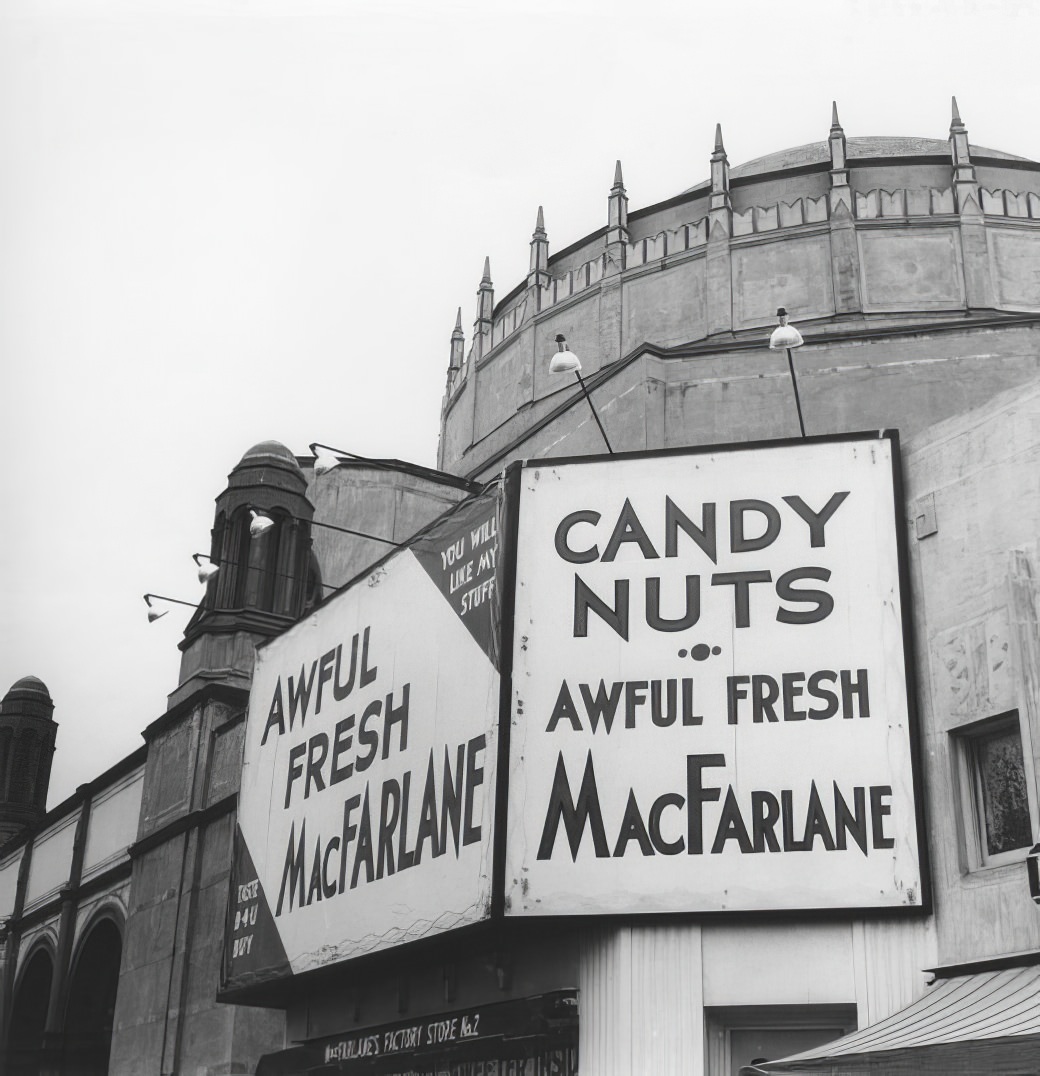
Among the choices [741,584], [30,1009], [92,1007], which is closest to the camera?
[741,584]

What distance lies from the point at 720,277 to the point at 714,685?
18270 mm

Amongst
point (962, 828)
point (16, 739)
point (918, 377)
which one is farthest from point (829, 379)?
point (16, 739)

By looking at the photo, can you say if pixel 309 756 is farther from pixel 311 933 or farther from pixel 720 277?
pixel 720 277

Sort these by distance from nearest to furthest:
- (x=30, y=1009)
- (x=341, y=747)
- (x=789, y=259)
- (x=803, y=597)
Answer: (x=803, y=597)
(x=341, y=747)
(x=789, y=259)
(x=30, y=1009)

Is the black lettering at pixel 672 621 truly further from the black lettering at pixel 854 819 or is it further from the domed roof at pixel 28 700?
the domed roof at pixel 28 700

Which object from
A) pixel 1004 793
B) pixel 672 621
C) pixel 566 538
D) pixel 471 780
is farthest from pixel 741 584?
pixel 471 780

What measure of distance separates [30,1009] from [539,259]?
21840 millimetres

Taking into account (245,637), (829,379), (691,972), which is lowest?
(691,972)

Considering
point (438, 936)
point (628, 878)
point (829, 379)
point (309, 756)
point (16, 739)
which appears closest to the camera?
point (628, 878)

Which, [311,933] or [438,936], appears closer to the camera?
[438,936]

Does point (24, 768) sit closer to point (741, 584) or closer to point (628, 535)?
point (628, 535)

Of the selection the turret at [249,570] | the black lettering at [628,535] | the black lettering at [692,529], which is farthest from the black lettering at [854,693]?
the turret at [249,570]

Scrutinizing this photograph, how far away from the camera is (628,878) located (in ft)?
41.6

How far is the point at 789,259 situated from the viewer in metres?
30.0
